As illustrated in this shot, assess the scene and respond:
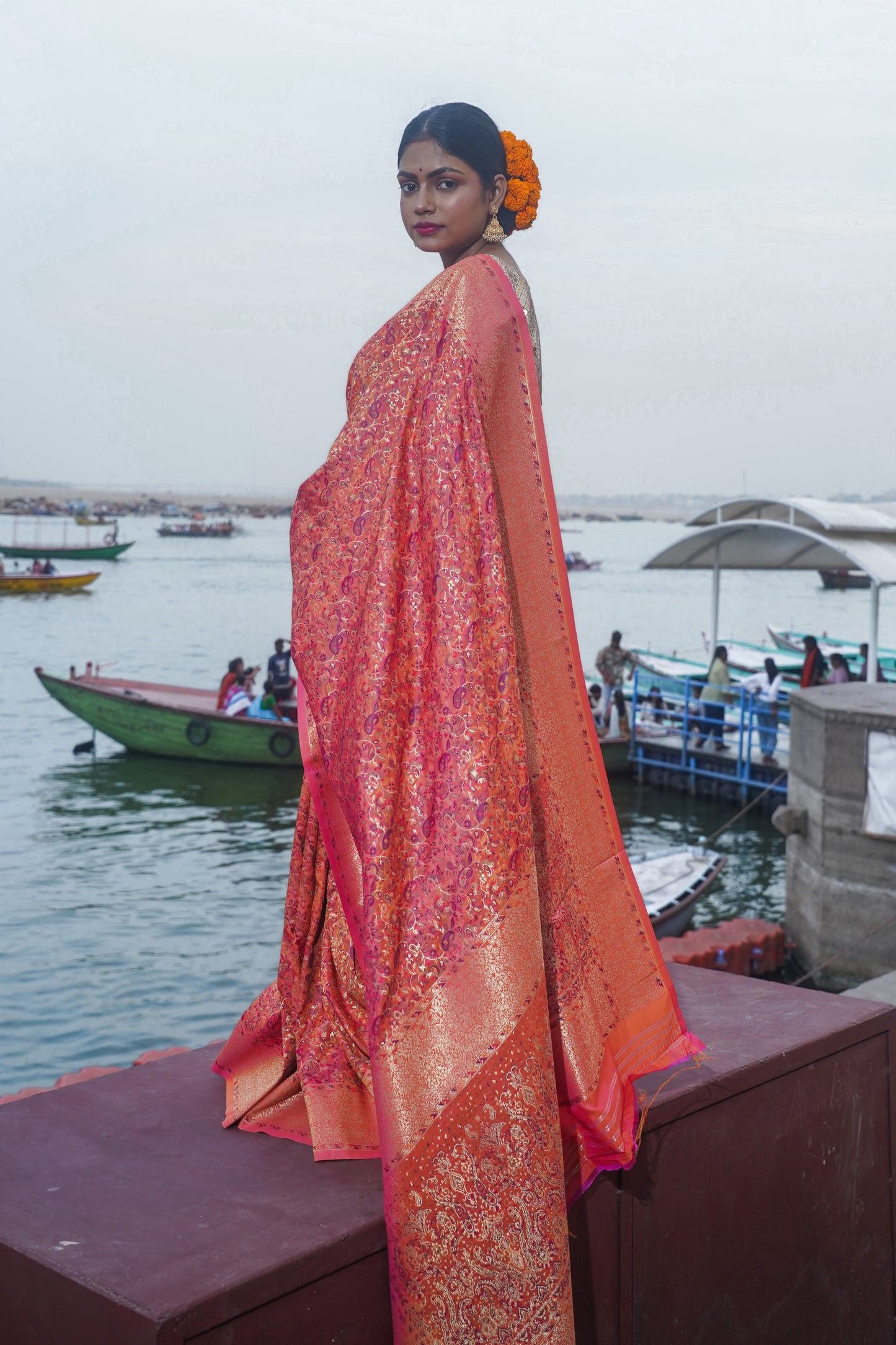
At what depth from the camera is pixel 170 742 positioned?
19.0 metres

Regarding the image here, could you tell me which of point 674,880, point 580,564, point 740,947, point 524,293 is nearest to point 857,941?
point 740,947

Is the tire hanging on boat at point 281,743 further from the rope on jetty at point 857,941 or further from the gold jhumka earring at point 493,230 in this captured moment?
the gold jhumka earring at point 493,230

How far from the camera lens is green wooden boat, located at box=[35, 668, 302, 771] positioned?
17828 mm

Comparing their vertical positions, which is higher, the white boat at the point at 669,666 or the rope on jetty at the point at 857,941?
the white boat at the point at 669,666

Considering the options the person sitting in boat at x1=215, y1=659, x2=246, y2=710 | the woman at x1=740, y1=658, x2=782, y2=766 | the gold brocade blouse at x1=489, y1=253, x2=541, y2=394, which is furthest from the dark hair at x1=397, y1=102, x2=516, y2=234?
the person sitting in boat at x1=215, y1=659, x2=246, y2=710

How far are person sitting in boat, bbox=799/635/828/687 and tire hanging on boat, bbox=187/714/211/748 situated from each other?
8.48 meters

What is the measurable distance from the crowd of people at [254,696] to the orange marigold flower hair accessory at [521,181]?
15225mm

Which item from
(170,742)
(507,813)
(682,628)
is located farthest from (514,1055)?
(682,628)

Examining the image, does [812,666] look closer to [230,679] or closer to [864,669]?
[864,669]

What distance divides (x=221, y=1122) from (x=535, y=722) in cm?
87

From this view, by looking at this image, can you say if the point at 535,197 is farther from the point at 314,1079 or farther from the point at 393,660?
the point at 314,1079

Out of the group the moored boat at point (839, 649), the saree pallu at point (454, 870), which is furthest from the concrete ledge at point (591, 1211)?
the moored boat at point (839, 649)

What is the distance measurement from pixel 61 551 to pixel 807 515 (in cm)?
5852

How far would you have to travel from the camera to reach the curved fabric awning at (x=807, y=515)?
43.9ft
